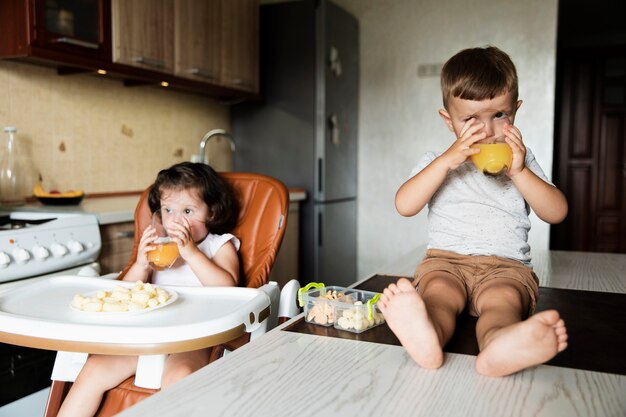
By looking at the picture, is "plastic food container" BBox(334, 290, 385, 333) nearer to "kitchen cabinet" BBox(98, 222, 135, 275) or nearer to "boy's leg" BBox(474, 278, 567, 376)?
"boy's leg" BBox(474, 278, 567, 376)

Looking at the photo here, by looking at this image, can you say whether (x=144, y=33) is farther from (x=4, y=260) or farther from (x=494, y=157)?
(x=494, y=157)

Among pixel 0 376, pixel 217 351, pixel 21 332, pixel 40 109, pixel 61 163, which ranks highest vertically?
pixel 40 109

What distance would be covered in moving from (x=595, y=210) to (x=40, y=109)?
5479mm

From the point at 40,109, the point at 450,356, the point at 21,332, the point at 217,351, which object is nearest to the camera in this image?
the point at 450,356

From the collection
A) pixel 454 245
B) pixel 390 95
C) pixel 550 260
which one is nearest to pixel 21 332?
pixel 454 245

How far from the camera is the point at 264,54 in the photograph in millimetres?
3879

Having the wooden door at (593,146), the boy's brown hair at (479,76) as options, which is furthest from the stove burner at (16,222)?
the wooden door at (593,146)

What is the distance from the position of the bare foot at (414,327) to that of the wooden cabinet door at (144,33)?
2.08m

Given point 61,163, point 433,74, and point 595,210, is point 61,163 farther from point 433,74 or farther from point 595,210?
point 595,210

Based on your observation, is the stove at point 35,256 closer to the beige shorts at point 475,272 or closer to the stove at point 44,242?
the stove at point 44,242

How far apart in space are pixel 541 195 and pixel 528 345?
539mm

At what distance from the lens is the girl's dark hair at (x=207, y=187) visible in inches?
69.9

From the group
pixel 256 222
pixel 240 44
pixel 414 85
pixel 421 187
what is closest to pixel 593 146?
pixel 414 85

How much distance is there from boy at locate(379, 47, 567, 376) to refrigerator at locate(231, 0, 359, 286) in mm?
2264
